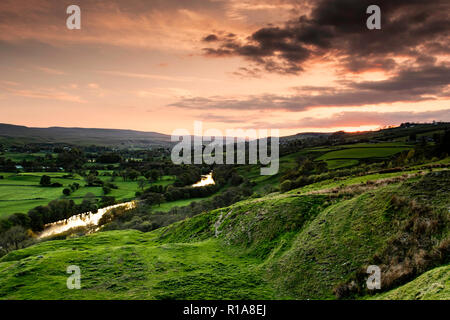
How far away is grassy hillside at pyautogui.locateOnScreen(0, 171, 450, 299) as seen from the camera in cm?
1364

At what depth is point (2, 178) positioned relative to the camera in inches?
4668

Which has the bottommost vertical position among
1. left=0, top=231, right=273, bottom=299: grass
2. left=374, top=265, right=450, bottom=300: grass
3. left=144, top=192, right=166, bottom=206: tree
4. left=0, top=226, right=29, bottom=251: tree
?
left=0, top=226, right=29, bottom=251: tree

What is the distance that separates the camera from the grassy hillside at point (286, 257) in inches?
537

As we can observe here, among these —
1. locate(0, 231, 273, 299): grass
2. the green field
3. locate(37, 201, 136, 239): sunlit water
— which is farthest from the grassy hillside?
the green field

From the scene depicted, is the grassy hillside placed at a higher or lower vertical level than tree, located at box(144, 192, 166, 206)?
higher

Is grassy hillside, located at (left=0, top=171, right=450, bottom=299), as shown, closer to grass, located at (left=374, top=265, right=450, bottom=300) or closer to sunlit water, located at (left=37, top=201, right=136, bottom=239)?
grass, located at (left=374, top=265, right=450, bottom=300)

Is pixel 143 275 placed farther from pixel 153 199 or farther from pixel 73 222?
pixel 73 222

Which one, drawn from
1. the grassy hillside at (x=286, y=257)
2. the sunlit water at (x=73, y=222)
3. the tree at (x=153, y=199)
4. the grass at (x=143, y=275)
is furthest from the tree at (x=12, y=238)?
the grassy hillside at (x=286, y=257)

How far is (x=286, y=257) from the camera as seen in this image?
17.2 m

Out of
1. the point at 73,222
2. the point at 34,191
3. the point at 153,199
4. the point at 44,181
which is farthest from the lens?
the point at 44,181

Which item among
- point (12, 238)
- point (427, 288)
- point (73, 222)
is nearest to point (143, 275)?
point (427, 288)
